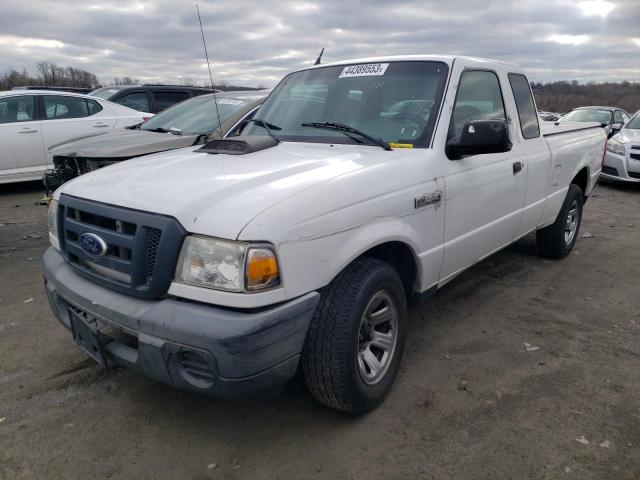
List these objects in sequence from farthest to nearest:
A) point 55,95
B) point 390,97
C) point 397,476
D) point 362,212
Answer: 1. point 55,95
2. point 390,97
3. point 362,212
4. point 397,476

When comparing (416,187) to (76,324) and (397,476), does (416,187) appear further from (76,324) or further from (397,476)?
(76,324)

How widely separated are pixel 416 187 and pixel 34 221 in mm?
5862

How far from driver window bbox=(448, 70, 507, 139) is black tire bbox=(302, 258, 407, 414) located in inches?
46.3

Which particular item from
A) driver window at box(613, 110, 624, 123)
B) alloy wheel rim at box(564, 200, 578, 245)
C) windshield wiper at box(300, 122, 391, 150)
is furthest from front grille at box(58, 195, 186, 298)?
driver window at box(613, 110, 624, 123)

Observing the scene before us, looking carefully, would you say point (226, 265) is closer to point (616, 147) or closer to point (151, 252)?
point (151, 252)

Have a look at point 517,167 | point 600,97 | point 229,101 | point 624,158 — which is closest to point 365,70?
point 517,167

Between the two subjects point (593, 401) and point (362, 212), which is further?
point (593, 401)

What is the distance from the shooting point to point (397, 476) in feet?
7.52

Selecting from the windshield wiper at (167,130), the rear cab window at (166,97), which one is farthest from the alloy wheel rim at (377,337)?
the rear cab window at (166,97)

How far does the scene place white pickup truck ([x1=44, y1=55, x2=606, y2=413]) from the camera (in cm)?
208

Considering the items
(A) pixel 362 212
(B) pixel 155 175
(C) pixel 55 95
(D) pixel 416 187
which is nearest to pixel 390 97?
(D) pixel 416 187

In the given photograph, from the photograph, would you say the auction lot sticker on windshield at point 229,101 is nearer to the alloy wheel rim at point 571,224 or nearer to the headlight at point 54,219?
the headlight at point 54,219

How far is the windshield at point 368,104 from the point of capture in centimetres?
313

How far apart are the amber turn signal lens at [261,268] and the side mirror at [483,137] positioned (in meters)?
1.49
